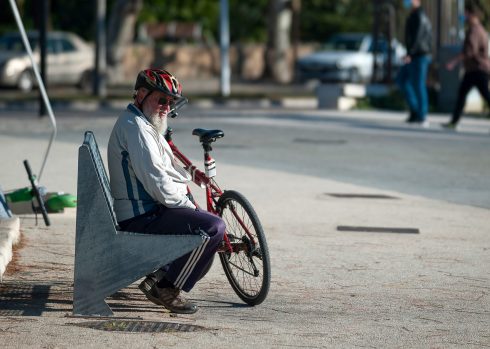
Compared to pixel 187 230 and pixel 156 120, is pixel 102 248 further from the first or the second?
pixel 156 120

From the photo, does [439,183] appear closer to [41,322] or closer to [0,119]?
[41,322]

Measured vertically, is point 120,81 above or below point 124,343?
below

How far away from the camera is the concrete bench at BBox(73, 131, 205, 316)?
721 cm

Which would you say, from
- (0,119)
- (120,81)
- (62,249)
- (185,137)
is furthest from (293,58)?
(62,249)

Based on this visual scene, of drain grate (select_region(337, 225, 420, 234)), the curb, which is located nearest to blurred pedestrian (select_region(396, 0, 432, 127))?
drain grate (select_region(337, 225, 420, 234))

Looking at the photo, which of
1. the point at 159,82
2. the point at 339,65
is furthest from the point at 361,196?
the point at 339,65

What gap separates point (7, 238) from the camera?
8.78m

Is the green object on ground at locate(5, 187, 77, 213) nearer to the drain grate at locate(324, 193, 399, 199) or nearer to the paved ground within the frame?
the paved ground

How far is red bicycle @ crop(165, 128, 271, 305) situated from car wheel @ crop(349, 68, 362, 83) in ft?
117

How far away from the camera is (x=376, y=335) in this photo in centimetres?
689

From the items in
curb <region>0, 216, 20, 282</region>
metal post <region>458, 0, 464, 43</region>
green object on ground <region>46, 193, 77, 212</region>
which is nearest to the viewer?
curb <region>0, 216, 20, 282</region>

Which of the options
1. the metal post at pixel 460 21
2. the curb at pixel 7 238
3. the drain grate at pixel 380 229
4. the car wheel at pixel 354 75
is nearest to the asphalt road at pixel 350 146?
the drain grate at pixel 380 229

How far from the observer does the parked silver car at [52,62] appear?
123ft

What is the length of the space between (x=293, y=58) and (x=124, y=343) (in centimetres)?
4518
